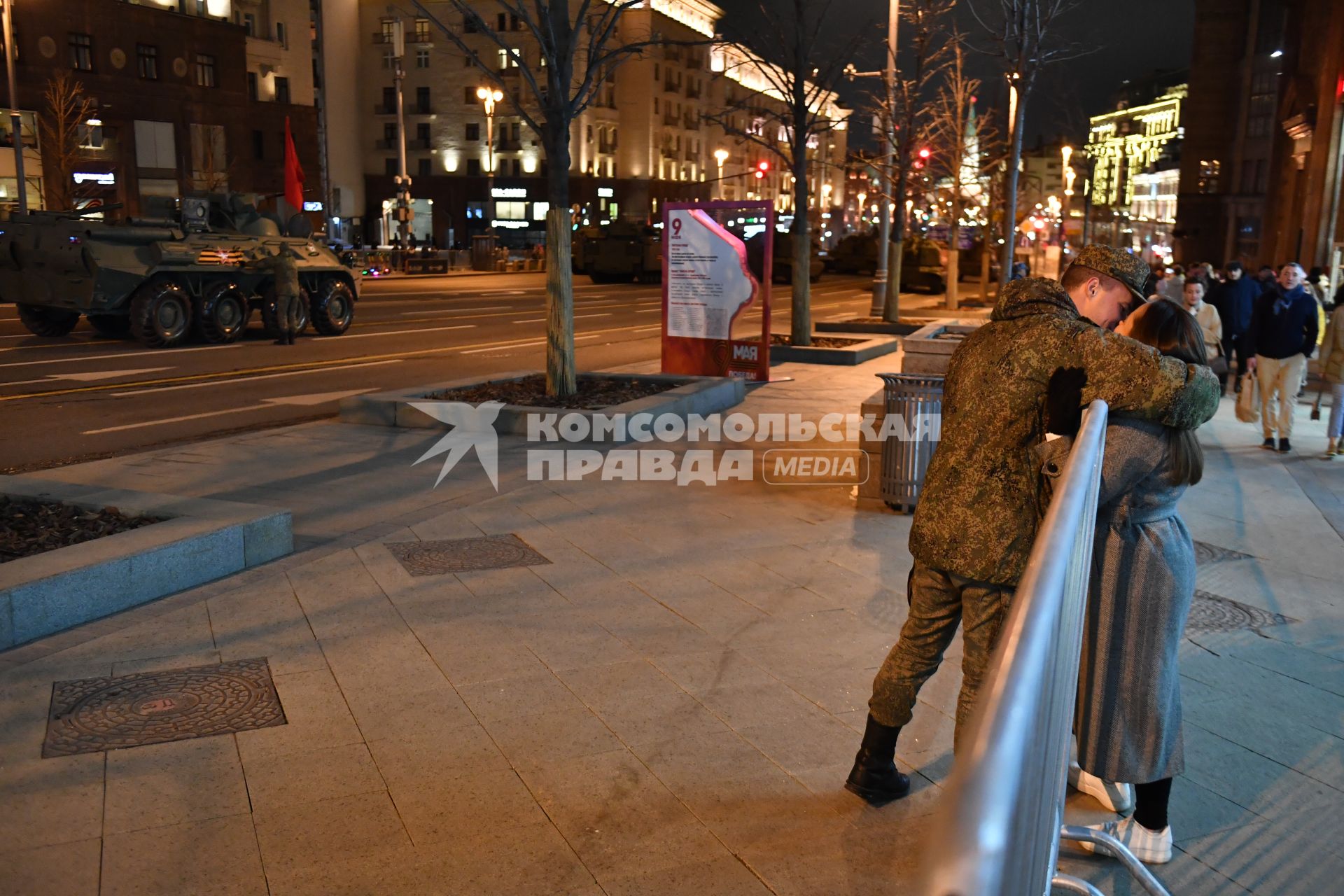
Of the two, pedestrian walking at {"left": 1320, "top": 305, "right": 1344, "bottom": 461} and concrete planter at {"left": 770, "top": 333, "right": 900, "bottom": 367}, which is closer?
pedestrian walking at {"left": 1320, "top": 305, "right": 1344, "bottom": 461}

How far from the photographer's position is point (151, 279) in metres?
18.7

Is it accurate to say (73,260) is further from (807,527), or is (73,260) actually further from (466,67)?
(466,67)

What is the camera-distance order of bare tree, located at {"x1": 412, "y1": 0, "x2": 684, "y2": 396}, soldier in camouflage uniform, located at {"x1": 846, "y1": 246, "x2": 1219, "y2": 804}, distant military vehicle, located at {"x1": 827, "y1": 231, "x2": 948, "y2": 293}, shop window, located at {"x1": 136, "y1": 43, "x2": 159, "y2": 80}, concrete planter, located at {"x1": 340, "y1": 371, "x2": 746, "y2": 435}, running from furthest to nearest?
shop window, located at {"x1": 136, "y1": 43, "x2": 159, "y2": 80} → distant military vehicle, located at {"x1": 827, "y1": 231, "x2": 948, "y2": 293} → bare tree, located at {"x1": 412, "y1": 0, "x2": 684, "y2": 396} → concrete planter, located at {"x1": 340, "y1": 371, "x2": 746, "y2": 435} → soldier in camouflage uniform, located at {"x1": 846, "y1": 246, "x2": 1219, "y2": 804}

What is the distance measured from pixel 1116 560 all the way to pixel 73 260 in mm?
18334

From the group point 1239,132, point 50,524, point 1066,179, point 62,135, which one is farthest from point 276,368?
point 1239,132

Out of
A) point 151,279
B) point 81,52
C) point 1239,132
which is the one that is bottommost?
point 151,279

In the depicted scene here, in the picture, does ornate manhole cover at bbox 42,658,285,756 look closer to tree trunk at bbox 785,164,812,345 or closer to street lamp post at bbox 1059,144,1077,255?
tree trunk at bbox 785,164,812,345

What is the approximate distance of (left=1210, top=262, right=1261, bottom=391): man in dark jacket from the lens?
15.1m

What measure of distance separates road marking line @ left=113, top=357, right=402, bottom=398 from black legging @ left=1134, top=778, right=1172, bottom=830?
1284 cm

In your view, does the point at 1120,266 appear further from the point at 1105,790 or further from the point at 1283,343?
the point at 1283,343

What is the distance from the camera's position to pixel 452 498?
8.55 meters

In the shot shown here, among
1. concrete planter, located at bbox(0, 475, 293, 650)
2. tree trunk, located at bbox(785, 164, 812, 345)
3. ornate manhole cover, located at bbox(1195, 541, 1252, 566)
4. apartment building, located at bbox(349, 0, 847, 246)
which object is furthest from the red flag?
apartment building, located at bbox(349, 0, 847, 246)

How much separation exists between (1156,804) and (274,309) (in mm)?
19305

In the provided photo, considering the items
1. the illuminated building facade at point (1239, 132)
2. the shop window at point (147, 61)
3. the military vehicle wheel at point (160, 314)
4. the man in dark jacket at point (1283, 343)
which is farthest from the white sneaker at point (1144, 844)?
the shop window at point (147, 61)
